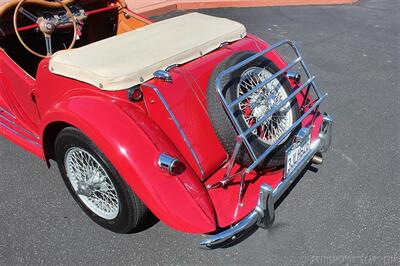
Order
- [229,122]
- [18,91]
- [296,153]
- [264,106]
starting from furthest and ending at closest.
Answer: [18,91]
[264,106]
[296,153]
[229,122]

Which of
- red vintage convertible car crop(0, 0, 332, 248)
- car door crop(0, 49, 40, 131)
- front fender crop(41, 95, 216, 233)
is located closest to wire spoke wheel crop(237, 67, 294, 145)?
red vintage convertible car crop(0, 0, 332, 248)

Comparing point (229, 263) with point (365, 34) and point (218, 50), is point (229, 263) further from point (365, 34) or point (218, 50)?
point (365, 34)

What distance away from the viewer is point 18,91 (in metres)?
3.01

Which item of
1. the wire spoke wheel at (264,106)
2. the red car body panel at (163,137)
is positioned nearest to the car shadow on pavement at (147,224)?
the red car body panel at (163,137)

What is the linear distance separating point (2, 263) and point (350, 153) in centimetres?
273

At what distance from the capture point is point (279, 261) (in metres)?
2.39

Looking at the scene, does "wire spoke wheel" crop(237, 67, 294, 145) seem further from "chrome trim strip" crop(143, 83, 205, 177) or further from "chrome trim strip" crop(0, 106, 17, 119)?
"chrome trim strip" crop(0, 106, 17, 119)

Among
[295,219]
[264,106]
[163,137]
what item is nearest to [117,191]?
[163,137]

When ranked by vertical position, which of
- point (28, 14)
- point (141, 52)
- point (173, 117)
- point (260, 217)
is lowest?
point (260, 217)

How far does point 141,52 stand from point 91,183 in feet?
2.94

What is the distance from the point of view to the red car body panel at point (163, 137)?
2.11 m

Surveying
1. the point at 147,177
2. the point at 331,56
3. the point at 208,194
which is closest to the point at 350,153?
the point at 208,194

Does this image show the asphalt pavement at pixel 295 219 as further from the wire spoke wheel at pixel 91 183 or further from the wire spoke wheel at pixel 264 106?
the wire spoke wheel at pixel 264 106

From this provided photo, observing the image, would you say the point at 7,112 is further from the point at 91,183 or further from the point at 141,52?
the point at 141,52
